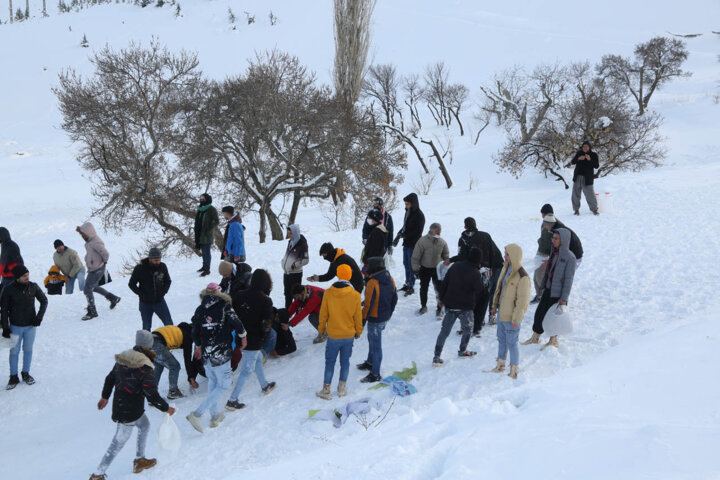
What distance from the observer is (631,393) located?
462cm

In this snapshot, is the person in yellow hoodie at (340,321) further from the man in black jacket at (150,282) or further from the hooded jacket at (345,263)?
the man in black jacket at (150,282)

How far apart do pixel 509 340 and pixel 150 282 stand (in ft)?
17.8

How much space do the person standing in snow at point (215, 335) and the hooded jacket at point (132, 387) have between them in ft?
2.49

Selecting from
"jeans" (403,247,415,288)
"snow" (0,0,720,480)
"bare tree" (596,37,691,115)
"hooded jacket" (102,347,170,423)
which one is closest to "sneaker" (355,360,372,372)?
"snow" (0,0,720,480)

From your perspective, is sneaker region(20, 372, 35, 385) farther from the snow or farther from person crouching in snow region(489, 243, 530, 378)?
person crouching in snow region(489, 243, 530, 378)

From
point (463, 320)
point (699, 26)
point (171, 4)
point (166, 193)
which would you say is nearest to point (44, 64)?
point (171, 4)

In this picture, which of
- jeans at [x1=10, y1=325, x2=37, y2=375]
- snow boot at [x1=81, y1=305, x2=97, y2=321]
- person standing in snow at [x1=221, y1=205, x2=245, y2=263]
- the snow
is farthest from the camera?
snow boot at [x1=81, y1=305, x2=97, y2=321]

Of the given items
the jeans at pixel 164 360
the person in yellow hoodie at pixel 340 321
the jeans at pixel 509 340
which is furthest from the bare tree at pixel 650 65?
the jeans at pixel 164 360

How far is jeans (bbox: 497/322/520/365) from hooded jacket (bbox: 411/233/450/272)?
1987 mm

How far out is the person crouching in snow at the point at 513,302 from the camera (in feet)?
19.9

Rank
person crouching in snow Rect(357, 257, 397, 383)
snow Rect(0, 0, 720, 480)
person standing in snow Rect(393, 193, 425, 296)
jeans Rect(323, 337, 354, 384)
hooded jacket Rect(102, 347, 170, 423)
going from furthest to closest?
person standing in snow Rect(393, 193, 425, 296) < person crouching in snow Rect(357, 257, 397, 383) < jeans Rect(323, 337, 354, 384) < hooded jacket Rect(102, 347, 170, 423) < snow Rect(0, 0, 720, 480)

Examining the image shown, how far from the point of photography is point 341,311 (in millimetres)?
6160

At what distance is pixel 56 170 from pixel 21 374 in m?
35.1

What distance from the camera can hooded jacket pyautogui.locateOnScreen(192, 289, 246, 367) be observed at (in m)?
5.99
